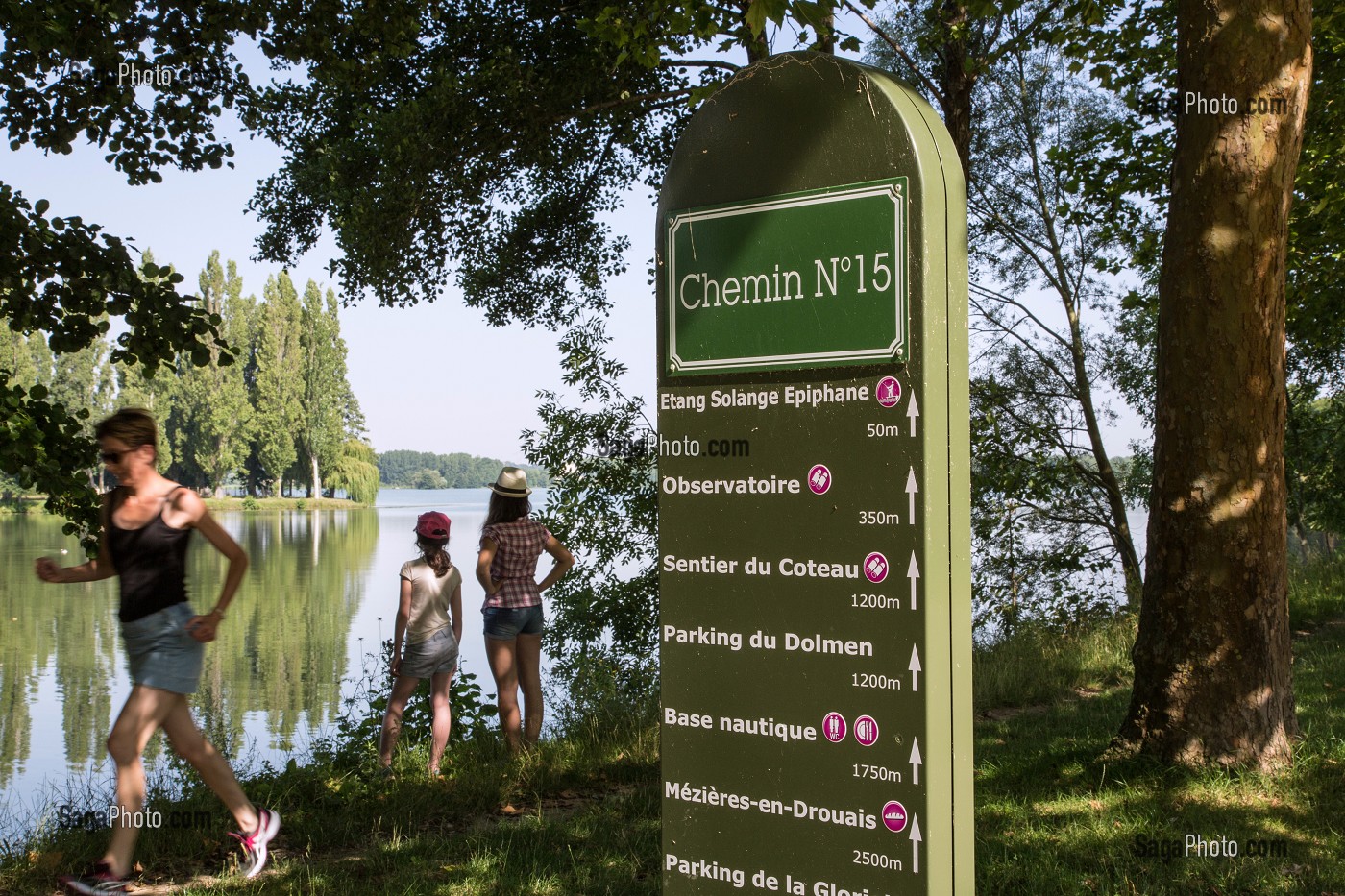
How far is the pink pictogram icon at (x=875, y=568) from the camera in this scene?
2.52m

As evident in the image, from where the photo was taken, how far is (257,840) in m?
4.98

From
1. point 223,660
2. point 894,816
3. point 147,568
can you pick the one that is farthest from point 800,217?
point 223,660

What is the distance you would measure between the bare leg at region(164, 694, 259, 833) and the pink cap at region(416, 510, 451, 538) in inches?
92.4

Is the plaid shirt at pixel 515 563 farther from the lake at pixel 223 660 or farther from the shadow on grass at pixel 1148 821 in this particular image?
the shadow on grass at pixel 1148 821

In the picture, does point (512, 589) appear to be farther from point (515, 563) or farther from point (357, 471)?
point (357, 471)

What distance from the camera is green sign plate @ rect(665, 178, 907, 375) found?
2529 mm

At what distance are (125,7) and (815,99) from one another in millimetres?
7250

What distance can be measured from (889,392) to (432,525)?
17.2ft

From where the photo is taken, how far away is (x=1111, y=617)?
14.8 metres

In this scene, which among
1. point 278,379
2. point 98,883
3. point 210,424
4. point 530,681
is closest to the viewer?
point 98,883

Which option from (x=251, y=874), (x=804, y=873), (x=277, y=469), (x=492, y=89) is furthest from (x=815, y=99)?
(x=277, y=469)

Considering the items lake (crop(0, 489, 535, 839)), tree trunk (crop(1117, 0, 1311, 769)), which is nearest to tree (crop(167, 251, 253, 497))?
lake (crop(0, 489, 535, 839))

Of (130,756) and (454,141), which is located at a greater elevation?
(454,141)

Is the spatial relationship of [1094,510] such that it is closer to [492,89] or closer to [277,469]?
[492,89]
